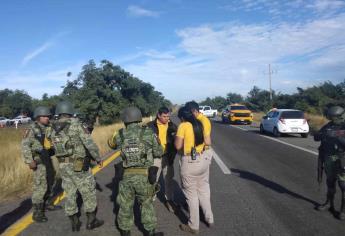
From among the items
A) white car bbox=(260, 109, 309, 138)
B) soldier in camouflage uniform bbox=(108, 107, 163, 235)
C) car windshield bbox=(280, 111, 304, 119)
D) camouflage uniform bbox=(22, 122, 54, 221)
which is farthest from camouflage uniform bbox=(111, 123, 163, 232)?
car windshield bbox=(280, 111, 304, 119)

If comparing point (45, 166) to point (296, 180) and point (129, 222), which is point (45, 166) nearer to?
point (129, 222)

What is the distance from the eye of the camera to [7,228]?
5664mm

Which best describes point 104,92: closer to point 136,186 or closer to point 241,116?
point 241,116

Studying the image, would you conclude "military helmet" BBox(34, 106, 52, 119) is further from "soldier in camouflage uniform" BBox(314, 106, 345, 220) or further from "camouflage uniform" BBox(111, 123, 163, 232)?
"soldier in camouflage uniform" BBox(314, 106, 345, 220)

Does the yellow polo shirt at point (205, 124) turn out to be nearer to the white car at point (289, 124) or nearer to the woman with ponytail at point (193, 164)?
the woman with ponytail at point (193, 164)

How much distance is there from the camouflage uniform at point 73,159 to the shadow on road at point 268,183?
13.1 ft

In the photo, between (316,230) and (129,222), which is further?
(316,230)

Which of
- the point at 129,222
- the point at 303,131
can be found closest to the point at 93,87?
the point at 303,131

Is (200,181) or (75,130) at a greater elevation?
(75,130)

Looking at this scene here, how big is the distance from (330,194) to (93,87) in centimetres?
3850

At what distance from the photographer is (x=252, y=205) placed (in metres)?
6.66

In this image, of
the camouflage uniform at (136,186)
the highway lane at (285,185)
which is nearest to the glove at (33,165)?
the camouflage uniform at (136,186)

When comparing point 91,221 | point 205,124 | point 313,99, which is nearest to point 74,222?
point 91,221

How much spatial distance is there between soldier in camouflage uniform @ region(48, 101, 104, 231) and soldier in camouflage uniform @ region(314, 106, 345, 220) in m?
3.63
